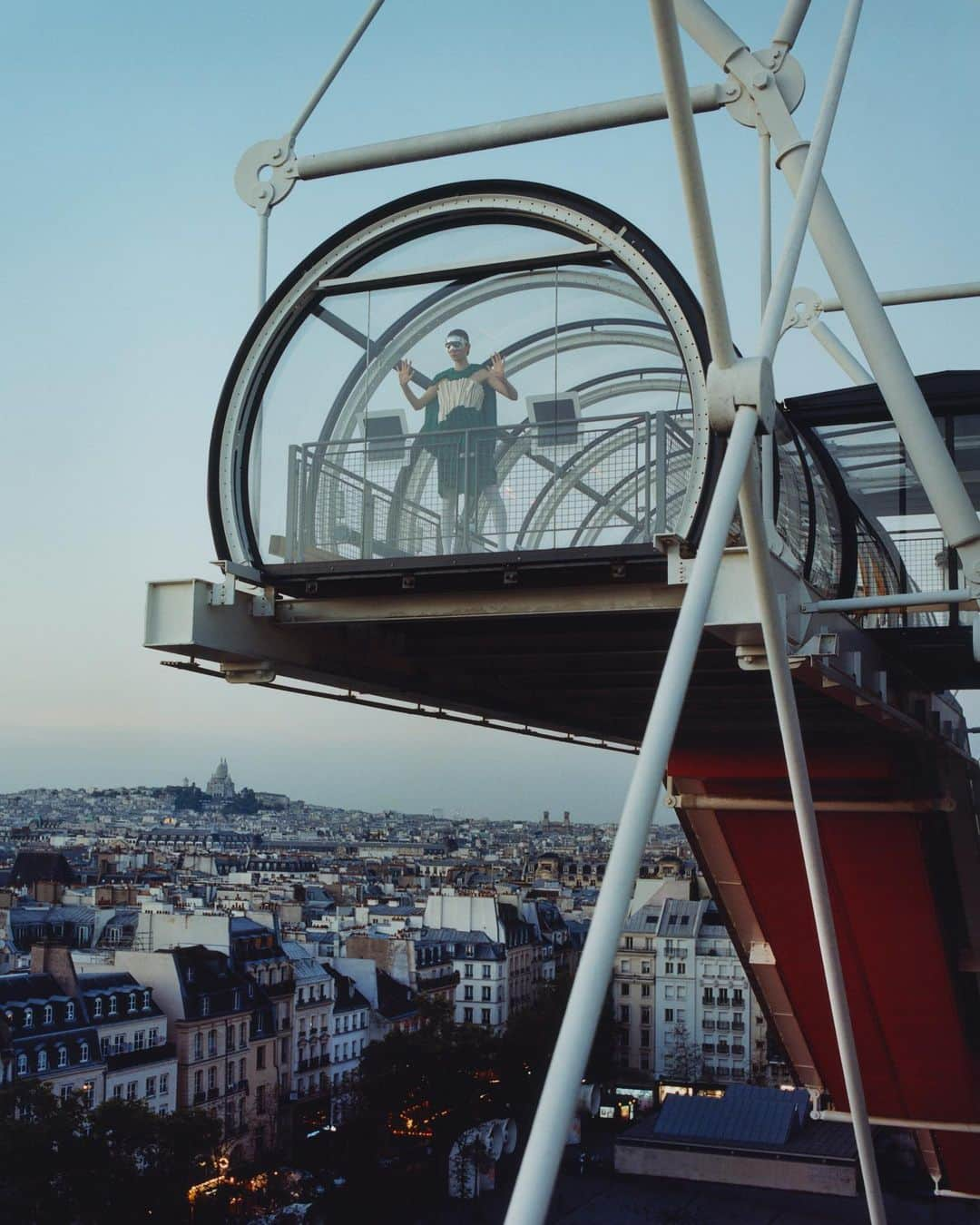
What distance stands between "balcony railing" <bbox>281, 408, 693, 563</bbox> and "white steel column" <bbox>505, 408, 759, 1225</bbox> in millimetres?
5732

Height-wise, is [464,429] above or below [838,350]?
below

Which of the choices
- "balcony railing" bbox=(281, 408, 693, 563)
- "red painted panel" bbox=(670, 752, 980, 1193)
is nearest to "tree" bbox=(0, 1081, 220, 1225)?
"red painted panel" bbox=(670, 752, 980, 1193)

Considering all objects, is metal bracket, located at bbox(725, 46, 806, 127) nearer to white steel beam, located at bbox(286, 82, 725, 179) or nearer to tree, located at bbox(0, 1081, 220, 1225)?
white steel beam, located at bbox(286, 82, 725, 179)

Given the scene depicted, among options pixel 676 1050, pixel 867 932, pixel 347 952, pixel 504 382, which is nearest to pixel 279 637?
pixel 504 382

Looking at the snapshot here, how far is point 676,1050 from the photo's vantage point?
10125 centimetres

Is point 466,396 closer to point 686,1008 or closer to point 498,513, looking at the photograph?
point 498,513

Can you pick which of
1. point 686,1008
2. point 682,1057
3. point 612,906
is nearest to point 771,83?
point 612,906

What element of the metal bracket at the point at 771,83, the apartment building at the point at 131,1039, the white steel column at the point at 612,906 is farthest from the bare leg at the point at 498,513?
the apartment building at the point at 131,1039

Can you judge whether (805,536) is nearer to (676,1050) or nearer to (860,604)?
(860,604)

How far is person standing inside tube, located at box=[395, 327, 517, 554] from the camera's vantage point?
13094 millimetres

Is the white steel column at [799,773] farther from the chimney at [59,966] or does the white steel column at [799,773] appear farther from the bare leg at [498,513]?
the chimney at [59,966]

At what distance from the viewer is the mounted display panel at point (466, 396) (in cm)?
1258

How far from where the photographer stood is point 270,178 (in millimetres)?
14180

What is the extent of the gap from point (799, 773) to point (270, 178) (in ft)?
25.2
